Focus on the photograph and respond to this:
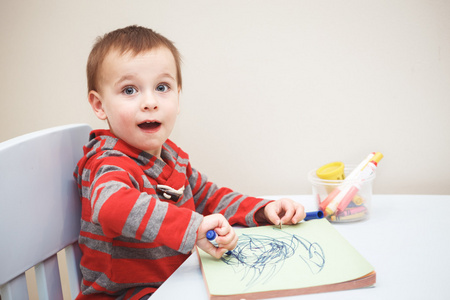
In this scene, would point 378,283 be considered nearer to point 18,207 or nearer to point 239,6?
point 18,207

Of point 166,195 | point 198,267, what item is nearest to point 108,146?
point 166,195

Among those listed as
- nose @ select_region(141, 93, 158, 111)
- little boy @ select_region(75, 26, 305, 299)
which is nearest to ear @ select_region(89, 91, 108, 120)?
little boy @ select_region(75, 26, 305, 299)

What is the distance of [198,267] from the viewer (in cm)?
59

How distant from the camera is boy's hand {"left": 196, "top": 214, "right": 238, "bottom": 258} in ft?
1.88

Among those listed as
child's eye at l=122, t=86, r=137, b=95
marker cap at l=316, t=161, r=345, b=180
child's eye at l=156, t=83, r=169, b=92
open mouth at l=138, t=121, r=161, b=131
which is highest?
child's eye at l=122, t=86, r=137, b=95

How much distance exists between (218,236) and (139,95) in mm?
288

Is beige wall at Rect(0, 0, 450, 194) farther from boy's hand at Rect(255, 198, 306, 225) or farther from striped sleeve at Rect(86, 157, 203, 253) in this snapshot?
striped sleeve at Rect(86, 157, 203, 253)

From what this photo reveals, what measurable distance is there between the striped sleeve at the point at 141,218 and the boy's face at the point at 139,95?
15 cm

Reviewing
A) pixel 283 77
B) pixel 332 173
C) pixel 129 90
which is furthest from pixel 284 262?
pixel 283 77

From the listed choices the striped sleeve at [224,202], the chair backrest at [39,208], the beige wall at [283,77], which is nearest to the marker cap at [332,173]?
the striped sleeve at [224,202]

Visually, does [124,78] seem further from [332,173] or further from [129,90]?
[332,173]

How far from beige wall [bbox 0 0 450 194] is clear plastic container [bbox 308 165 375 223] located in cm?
26

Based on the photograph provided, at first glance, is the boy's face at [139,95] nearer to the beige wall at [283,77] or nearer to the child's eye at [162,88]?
the child's eye at [162,88]

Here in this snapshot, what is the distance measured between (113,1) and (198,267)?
74 cm
